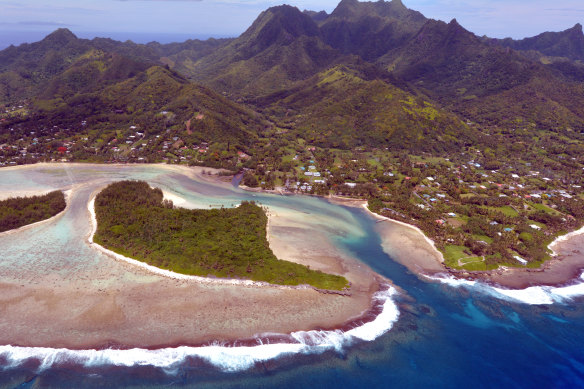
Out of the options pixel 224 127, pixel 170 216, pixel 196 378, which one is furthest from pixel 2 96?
pixel 196 378

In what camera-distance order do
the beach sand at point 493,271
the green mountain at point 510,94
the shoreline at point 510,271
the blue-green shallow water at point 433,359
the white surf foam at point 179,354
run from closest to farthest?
Result: the blue-green shallow water at point 433,359 < the white surf foam at point 179,354 < the shoreline at point 510,271 < the beach sand at point 493,271 < the green mountain at point 510,94

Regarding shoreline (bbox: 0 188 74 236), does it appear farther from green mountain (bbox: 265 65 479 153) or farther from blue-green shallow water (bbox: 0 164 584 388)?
green mountain (bbox: 265 65 479 153)

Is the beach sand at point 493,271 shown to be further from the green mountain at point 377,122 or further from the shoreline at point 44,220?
the shoreline at point 44,220

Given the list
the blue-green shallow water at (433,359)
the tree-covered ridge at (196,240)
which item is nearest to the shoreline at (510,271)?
the blue-green shallow water at (433,359)

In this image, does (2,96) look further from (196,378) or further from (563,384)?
(563,384)

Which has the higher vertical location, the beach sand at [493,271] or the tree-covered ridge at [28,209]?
the beach sand at [493,271]

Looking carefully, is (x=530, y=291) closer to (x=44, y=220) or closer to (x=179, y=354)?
(x=179, y=354)
